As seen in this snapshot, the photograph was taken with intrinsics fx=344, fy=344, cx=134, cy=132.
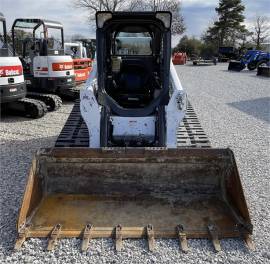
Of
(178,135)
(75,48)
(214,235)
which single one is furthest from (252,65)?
(214,235)

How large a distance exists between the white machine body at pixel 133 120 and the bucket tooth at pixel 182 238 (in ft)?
4.41

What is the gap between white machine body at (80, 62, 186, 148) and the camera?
14.0 feet

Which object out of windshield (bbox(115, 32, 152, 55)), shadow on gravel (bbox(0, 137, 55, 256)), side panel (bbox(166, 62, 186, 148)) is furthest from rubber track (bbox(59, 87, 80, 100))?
side panel (bbox(166, 62, 186, 148))

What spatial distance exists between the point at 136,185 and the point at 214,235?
3.23ft

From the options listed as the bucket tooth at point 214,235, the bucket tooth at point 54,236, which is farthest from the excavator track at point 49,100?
the bucket tooth at point 214,235

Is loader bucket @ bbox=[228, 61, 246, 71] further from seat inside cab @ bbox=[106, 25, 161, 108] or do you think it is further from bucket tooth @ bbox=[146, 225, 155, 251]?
bucket tooth @ bbox=[146, 225, 155, 251]

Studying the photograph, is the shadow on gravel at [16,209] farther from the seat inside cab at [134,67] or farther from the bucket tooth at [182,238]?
the seat inside cab at [134,67]

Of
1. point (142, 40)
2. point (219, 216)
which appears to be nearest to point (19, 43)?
Result: point (142, 40)

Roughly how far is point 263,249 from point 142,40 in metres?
3.90

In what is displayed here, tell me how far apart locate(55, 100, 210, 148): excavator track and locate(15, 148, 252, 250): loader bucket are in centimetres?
87

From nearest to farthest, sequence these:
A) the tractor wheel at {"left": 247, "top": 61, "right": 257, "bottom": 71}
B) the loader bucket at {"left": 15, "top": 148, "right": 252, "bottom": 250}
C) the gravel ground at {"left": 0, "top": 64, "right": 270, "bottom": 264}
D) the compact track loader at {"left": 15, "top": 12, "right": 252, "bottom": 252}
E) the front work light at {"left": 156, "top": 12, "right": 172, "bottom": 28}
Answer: the gravel ground at {"left": 0, "top": 64, "right": 270, "bottom": 264}
the compact track loader at {"left": 15, "top": 12, "right": 252, "bottom": 252}
the loader bucket at {"left": 15, "top": 148, "right": 252, "bottom": 250}
the front work light at {"left": 156, "top": 12, "right": 172, "bottom": 28}
the tractor wheel at {"left": 247, "top": 61, "right": 257, "bottom": 71}

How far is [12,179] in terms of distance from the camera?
4.54m

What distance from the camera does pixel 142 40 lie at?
19.2 ft

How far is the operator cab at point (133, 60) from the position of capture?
461 cm
